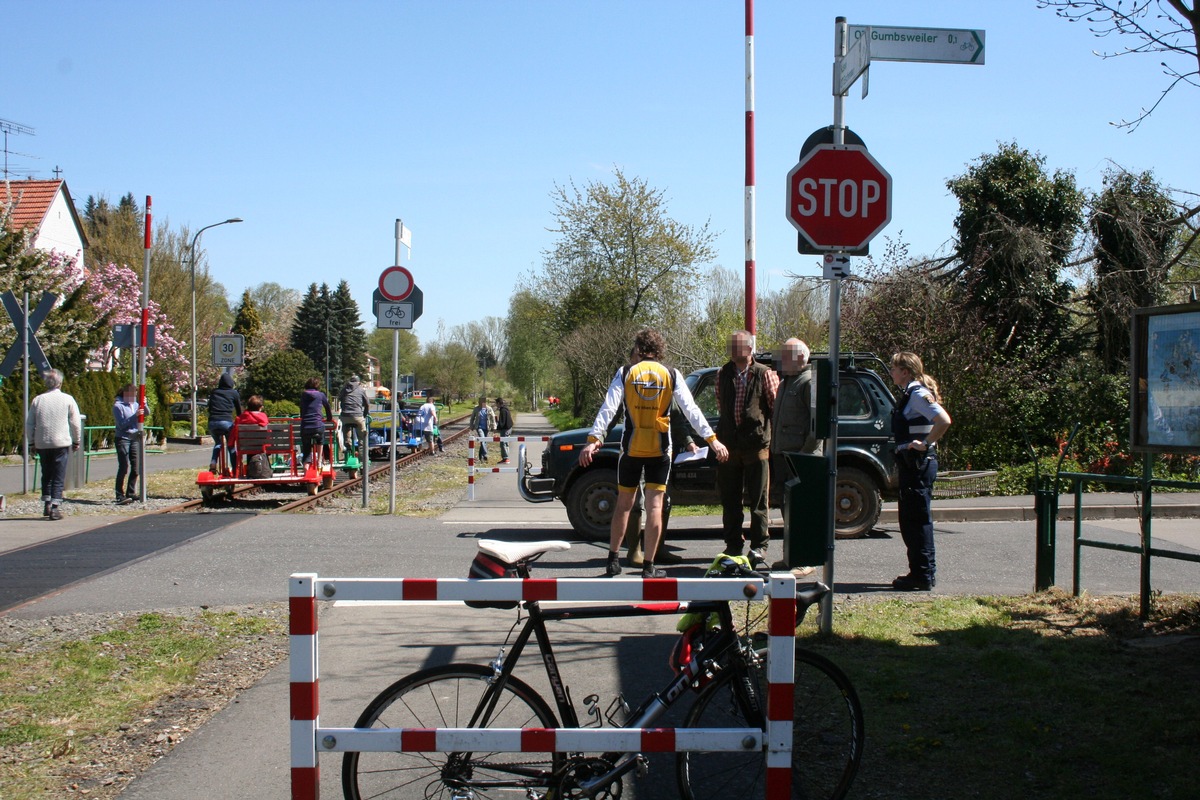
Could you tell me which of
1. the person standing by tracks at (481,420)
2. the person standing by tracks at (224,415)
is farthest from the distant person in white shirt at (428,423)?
the person standing by tracks at (224,415)

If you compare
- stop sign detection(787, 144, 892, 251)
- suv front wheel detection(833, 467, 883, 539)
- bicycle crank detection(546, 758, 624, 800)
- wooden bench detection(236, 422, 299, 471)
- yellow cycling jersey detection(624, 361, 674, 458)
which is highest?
stop sign detection(787, 144, 892, 251)

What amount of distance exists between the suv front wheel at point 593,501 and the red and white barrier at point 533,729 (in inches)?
291

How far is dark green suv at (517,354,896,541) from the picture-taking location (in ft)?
36.0

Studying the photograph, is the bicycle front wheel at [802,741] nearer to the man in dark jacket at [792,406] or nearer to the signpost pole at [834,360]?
the signpost pole at [834,360]

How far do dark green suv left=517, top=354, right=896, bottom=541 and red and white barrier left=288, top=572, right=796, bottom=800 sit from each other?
7.33 metres

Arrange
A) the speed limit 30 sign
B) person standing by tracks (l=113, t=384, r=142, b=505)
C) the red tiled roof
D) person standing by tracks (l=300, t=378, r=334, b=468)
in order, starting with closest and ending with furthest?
person standing by tracks (l=113, t=384, r=142, b=505) → person standing by tracks (l=300, t=378, r=334, b=468) → the speed limit 30 sign → the red tiled roof

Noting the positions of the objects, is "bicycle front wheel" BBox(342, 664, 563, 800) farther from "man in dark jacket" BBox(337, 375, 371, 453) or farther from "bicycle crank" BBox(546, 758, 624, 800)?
"man in dark jacket" BBox(337, 375, 371, 453)

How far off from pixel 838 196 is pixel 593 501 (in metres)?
5.39

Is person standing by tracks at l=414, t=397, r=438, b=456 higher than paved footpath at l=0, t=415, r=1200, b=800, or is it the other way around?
person standing by tracks at l=414, t=397, r=438, b=456

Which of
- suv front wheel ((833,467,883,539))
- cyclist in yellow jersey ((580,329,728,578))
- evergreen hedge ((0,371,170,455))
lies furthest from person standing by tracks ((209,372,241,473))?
cyclist in yellow jersey ((580,329,728,578))

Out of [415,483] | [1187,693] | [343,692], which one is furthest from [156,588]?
[415,483]

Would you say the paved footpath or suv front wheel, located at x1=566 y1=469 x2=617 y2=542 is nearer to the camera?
the paved footpath

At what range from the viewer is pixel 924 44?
6.27m

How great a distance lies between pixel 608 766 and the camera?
3.70 metres
